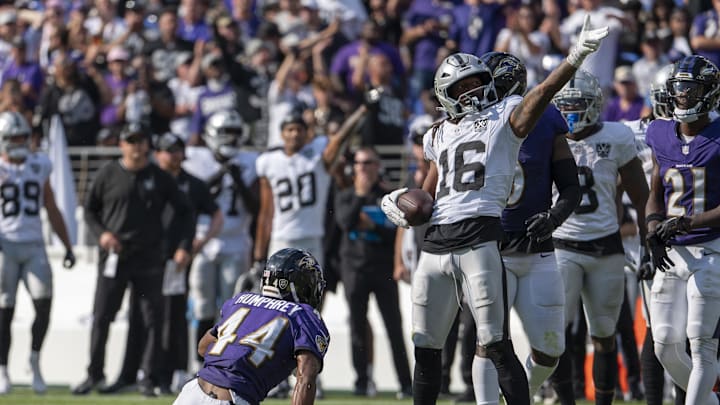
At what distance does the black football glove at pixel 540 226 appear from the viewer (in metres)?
6.74

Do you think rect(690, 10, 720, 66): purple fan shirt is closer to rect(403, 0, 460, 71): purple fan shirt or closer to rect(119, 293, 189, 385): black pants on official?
rect(403, 0, 460, 71): purple fan shirt

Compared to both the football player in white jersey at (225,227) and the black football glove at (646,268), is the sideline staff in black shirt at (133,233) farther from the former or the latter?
the black football glove at (646,268)

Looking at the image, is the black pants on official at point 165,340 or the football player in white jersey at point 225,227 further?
the football player in white jersey at point 225,227

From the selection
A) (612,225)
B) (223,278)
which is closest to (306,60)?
(223,278)

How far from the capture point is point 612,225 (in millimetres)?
8086

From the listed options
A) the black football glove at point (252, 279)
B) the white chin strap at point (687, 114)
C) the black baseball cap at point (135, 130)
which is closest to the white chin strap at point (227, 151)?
the black baseball cap at point (135, 130)

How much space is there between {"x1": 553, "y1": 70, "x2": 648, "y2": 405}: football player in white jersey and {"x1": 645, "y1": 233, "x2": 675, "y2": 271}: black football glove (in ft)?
1.79

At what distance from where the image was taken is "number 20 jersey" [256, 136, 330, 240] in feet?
35.8

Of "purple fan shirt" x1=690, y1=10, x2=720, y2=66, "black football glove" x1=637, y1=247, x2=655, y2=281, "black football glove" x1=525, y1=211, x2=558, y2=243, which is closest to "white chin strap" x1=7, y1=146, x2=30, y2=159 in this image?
"black football glove" x1=637, y1=247, x2=655, y2=281

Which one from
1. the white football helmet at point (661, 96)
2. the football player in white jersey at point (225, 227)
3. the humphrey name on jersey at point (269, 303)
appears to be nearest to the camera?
the humphrey name on jersey at point (269, 303)

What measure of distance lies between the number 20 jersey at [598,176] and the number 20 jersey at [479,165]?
1399mm

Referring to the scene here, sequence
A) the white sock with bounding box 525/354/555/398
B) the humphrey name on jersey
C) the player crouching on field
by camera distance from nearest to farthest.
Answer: the player crouching on field, the humphrey name on jersey, the white sock with bounding box 525/354/555/398

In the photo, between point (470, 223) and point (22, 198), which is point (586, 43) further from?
point (22, 198)

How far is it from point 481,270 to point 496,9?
8.73 meters
